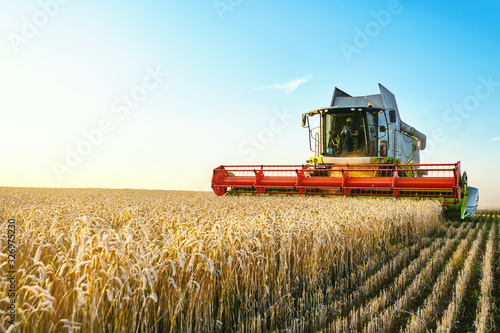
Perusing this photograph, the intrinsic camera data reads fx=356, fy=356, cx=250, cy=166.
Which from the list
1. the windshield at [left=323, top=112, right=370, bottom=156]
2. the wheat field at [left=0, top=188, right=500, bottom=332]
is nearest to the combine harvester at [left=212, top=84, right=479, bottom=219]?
the windshield at [left=323, top=112, right=370, bottom=156]

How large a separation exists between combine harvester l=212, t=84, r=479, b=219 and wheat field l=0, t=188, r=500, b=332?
4.88 meters

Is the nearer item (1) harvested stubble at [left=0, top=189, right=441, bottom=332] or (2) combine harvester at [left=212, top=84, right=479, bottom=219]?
(1) harvested stubble at [left=0, top=189, right=441, bottom=332]

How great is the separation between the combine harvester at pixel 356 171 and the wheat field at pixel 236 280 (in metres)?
4.88

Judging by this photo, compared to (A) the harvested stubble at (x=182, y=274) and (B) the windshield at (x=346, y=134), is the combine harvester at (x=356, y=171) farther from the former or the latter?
(A) the harvested stubble at (x=182, y=274)

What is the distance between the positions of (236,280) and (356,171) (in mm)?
9543

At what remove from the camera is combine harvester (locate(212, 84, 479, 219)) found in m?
9.87

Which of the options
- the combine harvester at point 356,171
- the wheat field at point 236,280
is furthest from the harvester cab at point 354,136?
the wheat field at point 236,280

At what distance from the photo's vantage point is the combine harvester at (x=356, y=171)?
9.87 m

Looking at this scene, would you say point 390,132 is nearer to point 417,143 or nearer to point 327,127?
point 327,127

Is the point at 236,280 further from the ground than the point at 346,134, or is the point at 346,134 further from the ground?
the point at 346,134

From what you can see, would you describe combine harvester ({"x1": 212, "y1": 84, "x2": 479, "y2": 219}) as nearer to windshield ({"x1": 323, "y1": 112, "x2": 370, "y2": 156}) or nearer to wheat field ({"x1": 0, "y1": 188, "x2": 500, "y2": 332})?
windshield ({"x1": 323, "y1": 112, "x2": 370, "y2": 156})

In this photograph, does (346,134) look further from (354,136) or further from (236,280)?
(236,280)

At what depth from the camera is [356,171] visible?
457 inches

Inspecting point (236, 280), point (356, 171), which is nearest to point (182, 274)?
point (236, 280)
